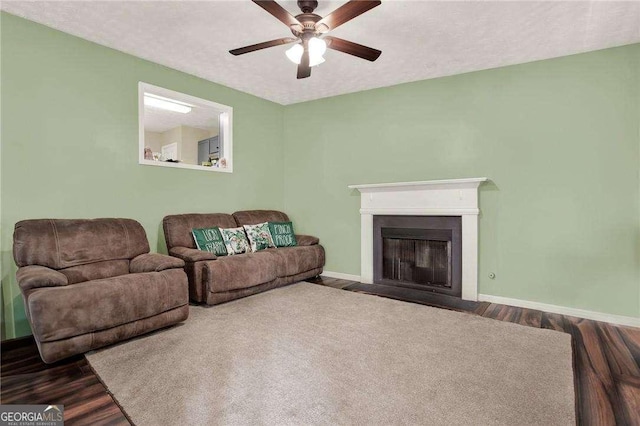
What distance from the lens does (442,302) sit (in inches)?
142

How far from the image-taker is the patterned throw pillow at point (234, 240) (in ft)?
12.9

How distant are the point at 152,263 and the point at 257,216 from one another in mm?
1977

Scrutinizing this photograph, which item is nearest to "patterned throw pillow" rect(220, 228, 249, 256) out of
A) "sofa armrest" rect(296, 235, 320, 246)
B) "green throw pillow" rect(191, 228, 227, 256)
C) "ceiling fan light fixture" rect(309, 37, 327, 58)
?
"green throw pillow" rect(191, 228, 227, 256)

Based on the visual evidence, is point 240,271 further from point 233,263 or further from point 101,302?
point 101,302

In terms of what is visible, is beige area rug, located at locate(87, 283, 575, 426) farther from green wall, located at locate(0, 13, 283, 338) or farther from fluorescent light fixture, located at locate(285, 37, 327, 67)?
fluorescent light fixture, located at locate(285, 37, 327, 67)

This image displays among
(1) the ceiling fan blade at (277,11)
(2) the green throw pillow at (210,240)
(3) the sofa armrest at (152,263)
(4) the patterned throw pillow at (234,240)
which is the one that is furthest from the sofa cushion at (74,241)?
(1) the ceiling fan blade at (277,11)

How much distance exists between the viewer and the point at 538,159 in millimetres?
3410

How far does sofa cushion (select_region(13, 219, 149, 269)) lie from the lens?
8.48 ft

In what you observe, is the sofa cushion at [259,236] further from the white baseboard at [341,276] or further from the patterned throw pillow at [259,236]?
the white baseboard at [341,276]

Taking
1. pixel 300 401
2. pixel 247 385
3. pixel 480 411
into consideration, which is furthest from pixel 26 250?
pixel 480 411

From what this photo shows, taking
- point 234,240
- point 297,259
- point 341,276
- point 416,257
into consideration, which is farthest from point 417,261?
point 234,240

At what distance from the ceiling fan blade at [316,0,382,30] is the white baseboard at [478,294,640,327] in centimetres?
317

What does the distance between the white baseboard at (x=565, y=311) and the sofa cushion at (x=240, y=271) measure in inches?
97.1

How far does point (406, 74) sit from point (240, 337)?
3453 millimetres
